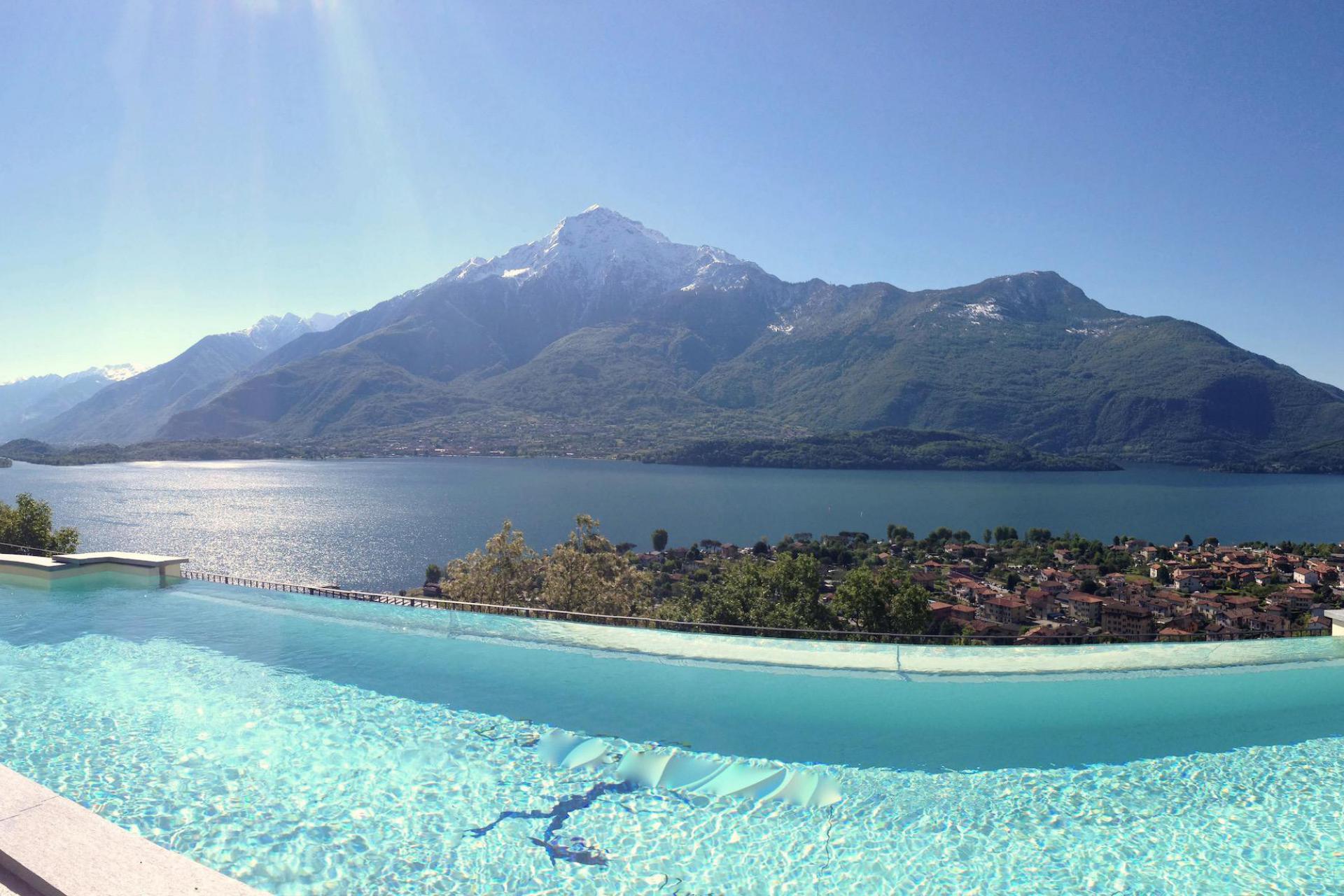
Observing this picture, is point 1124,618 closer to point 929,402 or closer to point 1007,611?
point 1007,611

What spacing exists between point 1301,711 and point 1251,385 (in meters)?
177

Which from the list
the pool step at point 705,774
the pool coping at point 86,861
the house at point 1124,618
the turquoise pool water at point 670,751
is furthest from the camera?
the house at point 1124,618

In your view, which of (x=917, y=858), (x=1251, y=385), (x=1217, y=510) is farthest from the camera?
(x=1251, y=385)

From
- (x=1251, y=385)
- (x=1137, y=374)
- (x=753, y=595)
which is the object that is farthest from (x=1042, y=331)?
(x=753, y=595)

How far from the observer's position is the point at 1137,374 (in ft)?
521

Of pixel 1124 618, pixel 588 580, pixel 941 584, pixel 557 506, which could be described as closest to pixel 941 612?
pixel 1124 618

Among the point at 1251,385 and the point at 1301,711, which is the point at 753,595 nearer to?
the point at 1301,711

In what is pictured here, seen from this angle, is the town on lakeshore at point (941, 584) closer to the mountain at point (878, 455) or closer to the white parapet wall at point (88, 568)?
the white parapet wall at point (88, 568)

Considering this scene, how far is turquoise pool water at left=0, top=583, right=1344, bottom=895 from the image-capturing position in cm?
473

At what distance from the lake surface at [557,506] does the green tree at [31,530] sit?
52.3 feet

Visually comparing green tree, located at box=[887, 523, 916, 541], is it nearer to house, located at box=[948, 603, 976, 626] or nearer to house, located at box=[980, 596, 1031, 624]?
house, located at box=[980, 596, 1031, 624]

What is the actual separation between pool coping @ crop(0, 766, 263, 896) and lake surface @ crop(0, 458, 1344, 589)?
37141mm

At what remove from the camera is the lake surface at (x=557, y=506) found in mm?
48938

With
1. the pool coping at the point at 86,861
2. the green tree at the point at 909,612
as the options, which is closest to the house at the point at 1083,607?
the green tree at the point at 909,612
